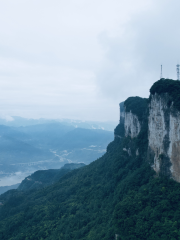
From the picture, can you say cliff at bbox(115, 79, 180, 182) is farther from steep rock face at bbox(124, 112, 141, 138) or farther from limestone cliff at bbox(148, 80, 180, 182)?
steep rock face at bbox(124, 112, 141, 138)

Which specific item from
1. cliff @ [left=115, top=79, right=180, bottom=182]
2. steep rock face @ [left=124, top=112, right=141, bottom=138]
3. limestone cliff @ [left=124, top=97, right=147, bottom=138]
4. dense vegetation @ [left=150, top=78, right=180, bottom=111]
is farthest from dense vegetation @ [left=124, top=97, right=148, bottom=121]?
dense vegetation @ [left=150, top=78, right=180, bottom=111]

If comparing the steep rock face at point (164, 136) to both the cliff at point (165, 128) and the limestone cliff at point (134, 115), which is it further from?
the limestone cliff at point (134, 115)

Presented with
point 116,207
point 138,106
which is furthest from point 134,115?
point 116,207

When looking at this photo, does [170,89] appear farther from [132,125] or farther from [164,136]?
[132,125]

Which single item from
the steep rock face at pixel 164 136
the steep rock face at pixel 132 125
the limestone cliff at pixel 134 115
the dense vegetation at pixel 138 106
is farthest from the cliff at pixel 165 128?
the dense vegetation at pixel 138 106

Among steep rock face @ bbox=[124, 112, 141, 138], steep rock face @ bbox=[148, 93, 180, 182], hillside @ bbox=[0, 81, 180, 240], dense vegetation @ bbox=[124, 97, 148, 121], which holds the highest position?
dense vegetation @ bbox=[124, 97, 148, 121]
